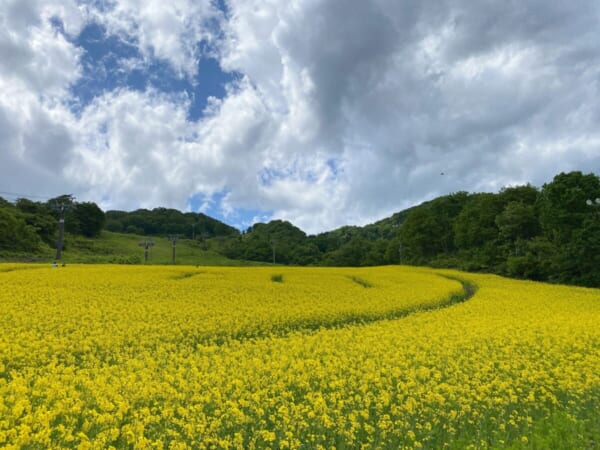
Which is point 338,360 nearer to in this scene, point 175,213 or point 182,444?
point 182,444

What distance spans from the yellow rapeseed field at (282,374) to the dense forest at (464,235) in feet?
66.0

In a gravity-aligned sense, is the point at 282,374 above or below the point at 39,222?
below

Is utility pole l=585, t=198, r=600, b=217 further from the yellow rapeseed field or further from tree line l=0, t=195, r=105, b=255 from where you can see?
tree line l=0, t=195, r=105, b=255

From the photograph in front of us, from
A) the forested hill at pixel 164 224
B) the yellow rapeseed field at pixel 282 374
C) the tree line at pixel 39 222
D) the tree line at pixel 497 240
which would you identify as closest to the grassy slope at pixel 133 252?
the tree line at pixel 39 222

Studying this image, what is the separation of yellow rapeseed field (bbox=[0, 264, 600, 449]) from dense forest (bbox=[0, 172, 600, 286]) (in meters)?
20.1

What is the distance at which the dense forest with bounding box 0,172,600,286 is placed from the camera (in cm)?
3291

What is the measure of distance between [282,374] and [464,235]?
55347 millimetres

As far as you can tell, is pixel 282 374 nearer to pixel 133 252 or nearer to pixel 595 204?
pixel 595 204

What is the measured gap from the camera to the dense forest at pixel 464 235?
108ft

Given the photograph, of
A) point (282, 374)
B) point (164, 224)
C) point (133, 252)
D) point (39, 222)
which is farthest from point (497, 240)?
point (164, 224)

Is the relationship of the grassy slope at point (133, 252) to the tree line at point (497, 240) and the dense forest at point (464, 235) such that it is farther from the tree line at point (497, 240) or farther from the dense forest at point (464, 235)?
the tree line at point (497, 240)

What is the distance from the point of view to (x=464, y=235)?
57.4 metres

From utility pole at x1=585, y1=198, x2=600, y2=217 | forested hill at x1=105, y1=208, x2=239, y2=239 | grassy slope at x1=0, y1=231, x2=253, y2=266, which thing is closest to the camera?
utility pole at x1=585, y1=198, x2=600, y2=217

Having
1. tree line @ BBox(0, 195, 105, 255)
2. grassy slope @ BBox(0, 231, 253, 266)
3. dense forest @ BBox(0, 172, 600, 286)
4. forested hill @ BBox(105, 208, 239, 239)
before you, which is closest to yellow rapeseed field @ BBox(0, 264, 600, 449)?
dense forest @ BBox(0, 172, 600, 286)
